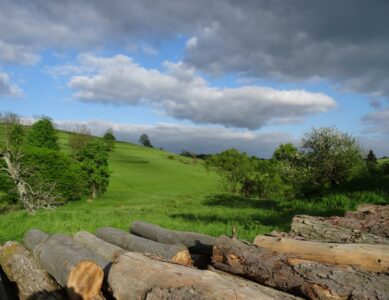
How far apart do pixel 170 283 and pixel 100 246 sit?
429cm

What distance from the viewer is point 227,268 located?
6.46 m

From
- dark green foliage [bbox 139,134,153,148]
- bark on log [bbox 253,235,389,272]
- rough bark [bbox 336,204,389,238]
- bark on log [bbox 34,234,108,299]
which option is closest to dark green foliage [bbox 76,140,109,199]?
bark on log [bbox 34,234,108,299]

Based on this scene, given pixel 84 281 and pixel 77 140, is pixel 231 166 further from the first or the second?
pixel 84 281

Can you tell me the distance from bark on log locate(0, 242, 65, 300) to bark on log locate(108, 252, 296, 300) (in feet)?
5.52

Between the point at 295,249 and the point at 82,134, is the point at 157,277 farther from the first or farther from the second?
the point at 82,134

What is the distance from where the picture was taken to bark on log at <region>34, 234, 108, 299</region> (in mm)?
6008

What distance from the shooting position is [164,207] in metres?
25.8

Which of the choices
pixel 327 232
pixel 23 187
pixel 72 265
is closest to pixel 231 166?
pixel 23 187

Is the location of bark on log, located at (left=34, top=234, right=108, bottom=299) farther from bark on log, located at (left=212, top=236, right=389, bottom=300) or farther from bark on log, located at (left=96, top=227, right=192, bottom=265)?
bark on log, located at (left=212, top=236, right=389, bottom=300)

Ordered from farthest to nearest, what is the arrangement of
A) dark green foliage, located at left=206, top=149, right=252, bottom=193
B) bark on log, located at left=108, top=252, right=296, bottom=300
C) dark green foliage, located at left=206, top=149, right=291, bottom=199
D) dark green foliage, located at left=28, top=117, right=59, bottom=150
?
dark green foliage, located at left=28, top=117, right=59, bottom=150 < dark green foliage, located at left=206, top=149, right=252, bottom=193 < dark green foliage, located at left=206, top=149, right=291, bottom=199 < bark on log, located at left=108, top=252, right=296, bottom=300

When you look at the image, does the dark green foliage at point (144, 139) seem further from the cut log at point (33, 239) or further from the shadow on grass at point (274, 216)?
the cut log at point (33, 239)

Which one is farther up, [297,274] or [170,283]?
[297,274]

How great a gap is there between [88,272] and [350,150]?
37.4m

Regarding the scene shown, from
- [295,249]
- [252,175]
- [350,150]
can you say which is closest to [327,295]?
[295,249]
